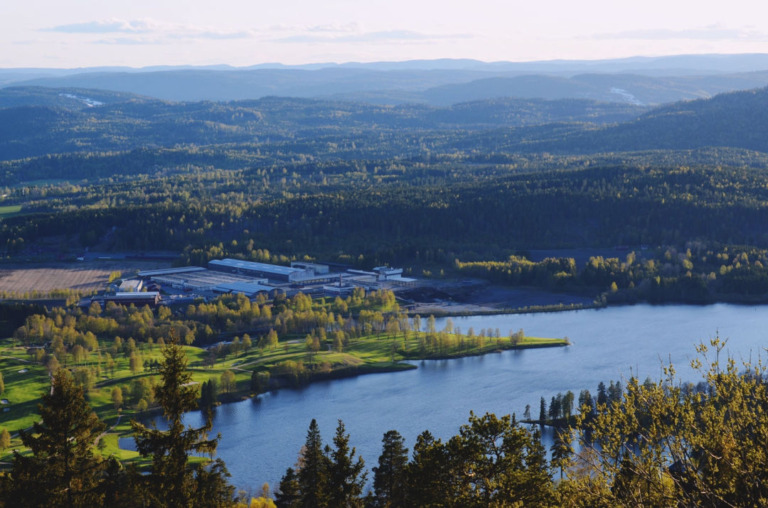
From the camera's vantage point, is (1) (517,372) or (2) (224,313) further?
(2) (224,313)

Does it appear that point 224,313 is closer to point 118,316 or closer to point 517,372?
point 118,316

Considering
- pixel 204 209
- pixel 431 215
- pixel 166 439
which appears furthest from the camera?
pixel 204 209

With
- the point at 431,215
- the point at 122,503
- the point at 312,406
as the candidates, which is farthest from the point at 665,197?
the point at 122,503

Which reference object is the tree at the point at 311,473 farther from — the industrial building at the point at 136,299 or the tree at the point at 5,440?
the industrial building at the point at 136,299

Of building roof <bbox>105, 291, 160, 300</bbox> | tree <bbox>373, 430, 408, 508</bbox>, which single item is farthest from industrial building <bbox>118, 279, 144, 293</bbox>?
tree <bbox>373, 430, 408, 508</bbox>

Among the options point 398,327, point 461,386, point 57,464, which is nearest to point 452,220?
point 398,327

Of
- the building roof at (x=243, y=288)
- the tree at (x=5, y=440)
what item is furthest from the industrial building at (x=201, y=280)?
the tree at (x=5, y=440)

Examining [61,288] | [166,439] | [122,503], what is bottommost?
[61,288]
